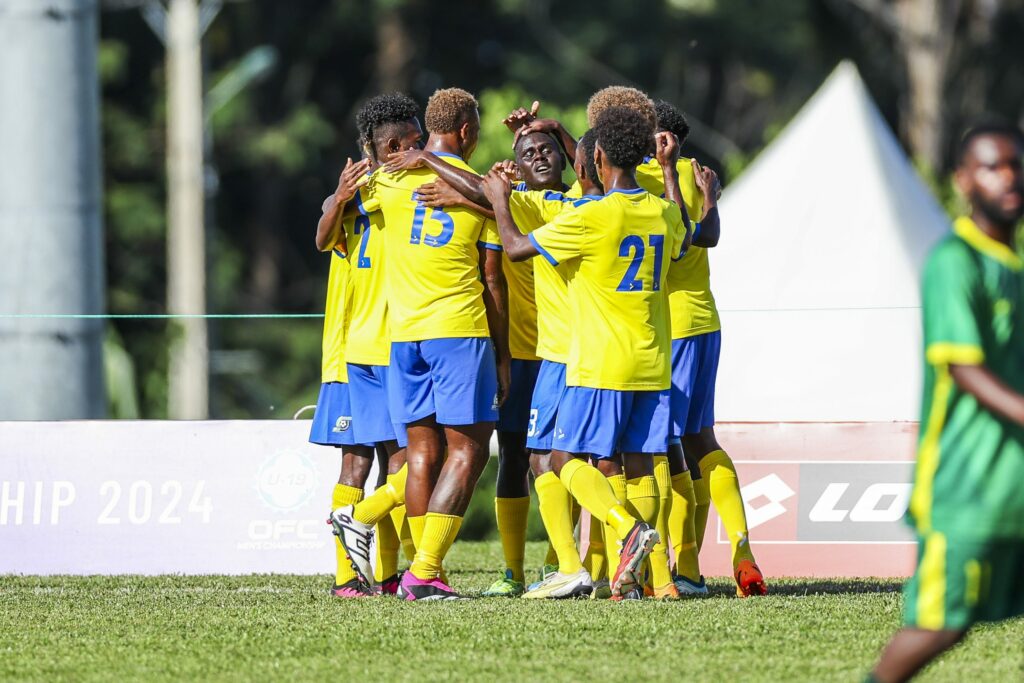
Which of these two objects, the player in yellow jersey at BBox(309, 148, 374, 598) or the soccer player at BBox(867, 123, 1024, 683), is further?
the player in yellow jersey at BBox(309, 148, 374, 598)

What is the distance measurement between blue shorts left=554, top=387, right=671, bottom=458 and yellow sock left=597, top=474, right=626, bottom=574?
0.18 m

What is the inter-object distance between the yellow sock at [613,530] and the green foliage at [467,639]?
0.20m

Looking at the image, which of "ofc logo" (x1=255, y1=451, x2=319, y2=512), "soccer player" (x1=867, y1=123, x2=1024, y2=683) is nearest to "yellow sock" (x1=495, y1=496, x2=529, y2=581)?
"ofc logo" (x1=255, y1=451, x2=319, y2=512)

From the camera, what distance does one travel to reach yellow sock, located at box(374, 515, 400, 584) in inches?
353

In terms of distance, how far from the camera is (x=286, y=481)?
10.5 metres

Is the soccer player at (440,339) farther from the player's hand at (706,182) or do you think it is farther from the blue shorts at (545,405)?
the player's hand at (706,182)

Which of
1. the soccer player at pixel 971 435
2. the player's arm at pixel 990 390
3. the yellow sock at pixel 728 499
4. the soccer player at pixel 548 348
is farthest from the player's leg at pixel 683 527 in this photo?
the player's arm at pixel 990 390

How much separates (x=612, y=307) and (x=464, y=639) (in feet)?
5.79

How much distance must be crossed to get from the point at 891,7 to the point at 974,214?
2902cm

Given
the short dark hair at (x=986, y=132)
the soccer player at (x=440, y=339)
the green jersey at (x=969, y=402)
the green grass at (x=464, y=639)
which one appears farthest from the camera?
the soccer player at (x=440, y=339)

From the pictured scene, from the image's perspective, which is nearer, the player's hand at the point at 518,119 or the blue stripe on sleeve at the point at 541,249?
the blue stripe on sleeve at the point at 541,249

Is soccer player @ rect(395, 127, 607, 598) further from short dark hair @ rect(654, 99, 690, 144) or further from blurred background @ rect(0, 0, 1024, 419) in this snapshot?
blurred background @ rect(0, 0, 1024, 419)

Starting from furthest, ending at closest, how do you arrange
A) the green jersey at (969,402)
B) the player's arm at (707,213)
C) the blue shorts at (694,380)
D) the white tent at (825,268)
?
the white tent at (825,268)
the blue shorts at (694,380)
the player's arm at (707,213)
the green jersey at (969,402)

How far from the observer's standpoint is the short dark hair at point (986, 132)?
4895 mm
